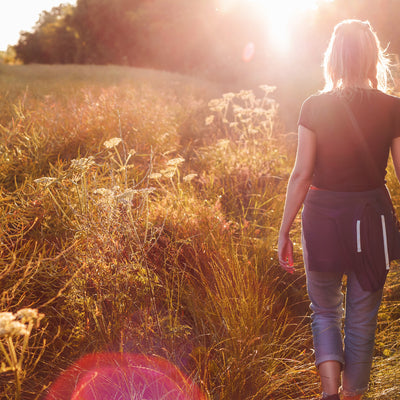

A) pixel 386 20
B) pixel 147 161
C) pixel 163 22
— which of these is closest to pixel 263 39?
pixel 163 22

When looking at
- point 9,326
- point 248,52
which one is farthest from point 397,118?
point 248,52

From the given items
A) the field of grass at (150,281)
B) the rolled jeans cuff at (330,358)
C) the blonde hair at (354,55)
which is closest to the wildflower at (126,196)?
the field of grass at (150,281)

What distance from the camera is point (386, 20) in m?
13.8

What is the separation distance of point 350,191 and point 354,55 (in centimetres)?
63

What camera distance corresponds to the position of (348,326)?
2.01m

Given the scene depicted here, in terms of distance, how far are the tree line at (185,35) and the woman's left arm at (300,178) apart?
13486 millimetres

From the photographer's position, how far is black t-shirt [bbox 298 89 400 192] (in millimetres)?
1813

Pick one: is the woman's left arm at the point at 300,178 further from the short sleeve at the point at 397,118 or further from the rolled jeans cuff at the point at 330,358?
the rolled jeans cuff at the point at 330,358

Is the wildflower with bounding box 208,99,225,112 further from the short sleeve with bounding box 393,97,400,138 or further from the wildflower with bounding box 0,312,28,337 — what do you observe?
the wildflower with bounding box 0,312,28,337

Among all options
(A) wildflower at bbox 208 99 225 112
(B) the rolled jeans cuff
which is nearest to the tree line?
(A) wildflower at bbox 208 99 225 112

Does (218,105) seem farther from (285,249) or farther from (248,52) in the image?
(248,52)

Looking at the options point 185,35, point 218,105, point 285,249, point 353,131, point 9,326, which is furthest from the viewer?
point 185,35

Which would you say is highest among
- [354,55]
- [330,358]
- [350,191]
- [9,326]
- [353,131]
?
[354,55]

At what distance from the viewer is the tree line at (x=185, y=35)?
17250mm
